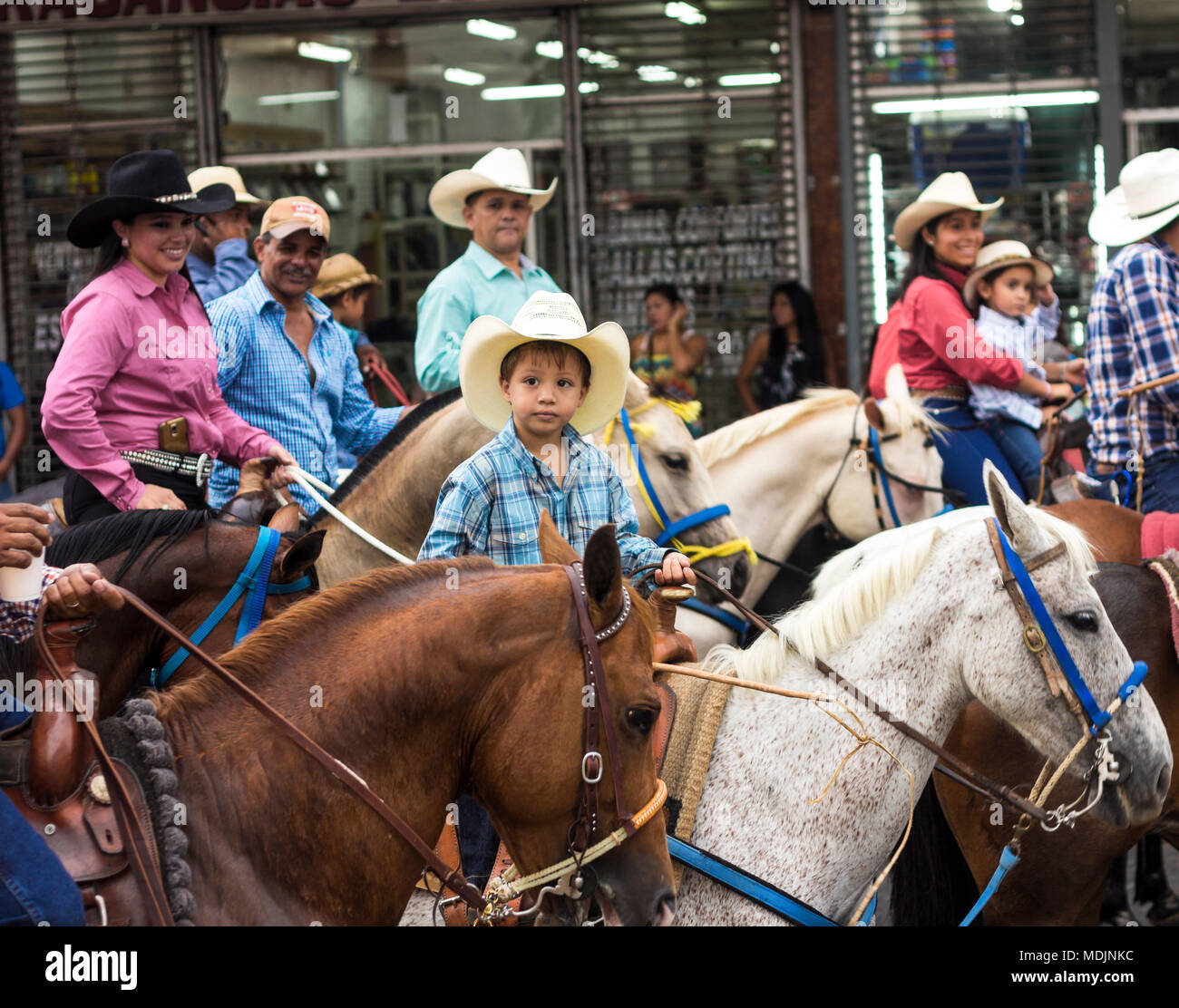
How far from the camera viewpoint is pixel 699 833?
9.46ft

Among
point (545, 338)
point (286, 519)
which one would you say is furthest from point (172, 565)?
point (545, 338)

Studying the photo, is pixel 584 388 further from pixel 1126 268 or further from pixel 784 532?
pixel 784 532

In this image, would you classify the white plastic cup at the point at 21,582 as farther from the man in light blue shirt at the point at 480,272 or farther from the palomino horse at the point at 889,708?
the man in light blue shirt at the point at 480,272

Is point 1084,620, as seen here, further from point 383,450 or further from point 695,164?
point 695,164

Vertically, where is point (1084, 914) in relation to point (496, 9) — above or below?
below

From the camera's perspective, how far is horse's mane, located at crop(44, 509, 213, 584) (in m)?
3.32

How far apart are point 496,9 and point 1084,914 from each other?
7391 millimetres

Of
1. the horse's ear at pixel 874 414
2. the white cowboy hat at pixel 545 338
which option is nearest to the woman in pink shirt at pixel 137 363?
the white cowboy hat at pixel 545 338

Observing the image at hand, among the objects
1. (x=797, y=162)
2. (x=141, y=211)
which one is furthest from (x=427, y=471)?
(x=797, y=162)

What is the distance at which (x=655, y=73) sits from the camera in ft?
30.1

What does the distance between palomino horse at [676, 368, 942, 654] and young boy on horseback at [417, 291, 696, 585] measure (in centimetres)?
234

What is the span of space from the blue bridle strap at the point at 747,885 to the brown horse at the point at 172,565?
119 cm

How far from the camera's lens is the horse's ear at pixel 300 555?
11.0ft
